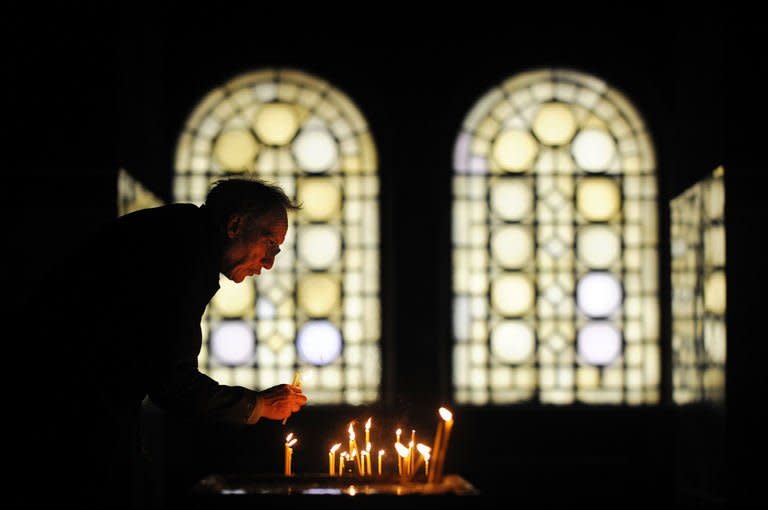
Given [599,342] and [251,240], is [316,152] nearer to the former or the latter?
[599,342]

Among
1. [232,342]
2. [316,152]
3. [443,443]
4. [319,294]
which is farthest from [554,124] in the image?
[443,443]

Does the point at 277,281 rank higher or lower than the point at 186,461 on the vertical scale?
higher

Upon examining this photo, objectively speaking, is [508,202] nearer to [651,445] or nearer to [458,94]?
[458,94]

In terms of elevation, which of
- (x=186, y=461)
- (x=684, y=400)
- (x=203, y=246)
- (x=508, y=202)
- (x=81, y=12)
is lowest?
(x=186, y=461)

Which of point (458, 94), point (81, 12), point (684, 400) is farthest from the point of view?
point (458, 94)

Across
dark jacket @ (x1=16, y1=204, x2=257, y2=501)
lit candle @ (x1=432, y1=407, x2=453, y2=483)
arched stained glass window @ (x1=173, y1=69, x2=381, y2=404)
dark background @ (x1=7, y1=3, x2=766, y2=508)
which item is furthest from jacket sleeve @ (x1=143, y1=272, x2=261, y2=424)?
arched stained glass window @ (x1=173, y1=69, x2=381, y2=404)

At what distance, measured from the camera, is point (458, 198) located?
334 inches

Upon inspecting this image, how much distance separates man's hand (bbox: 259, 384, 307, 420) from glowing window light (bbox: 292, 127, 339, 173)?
502 centimetres

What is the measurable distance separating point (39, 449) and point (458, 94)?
19.4 ft

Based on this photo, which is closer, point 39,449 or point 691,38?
point 39,449

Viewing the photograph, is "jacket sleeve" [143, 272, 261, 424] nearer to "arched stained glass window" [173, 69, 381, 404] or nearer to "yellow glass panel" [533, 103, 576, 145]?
"arched stained glass window" [173, 69, 381, 404]

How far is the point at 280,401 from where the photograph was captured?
3635 mm

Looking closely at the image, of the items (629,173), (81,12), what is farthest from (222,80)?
(629,173)

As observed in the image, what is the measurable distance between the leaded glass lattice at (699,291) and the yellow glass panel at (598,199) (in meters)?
1.19
